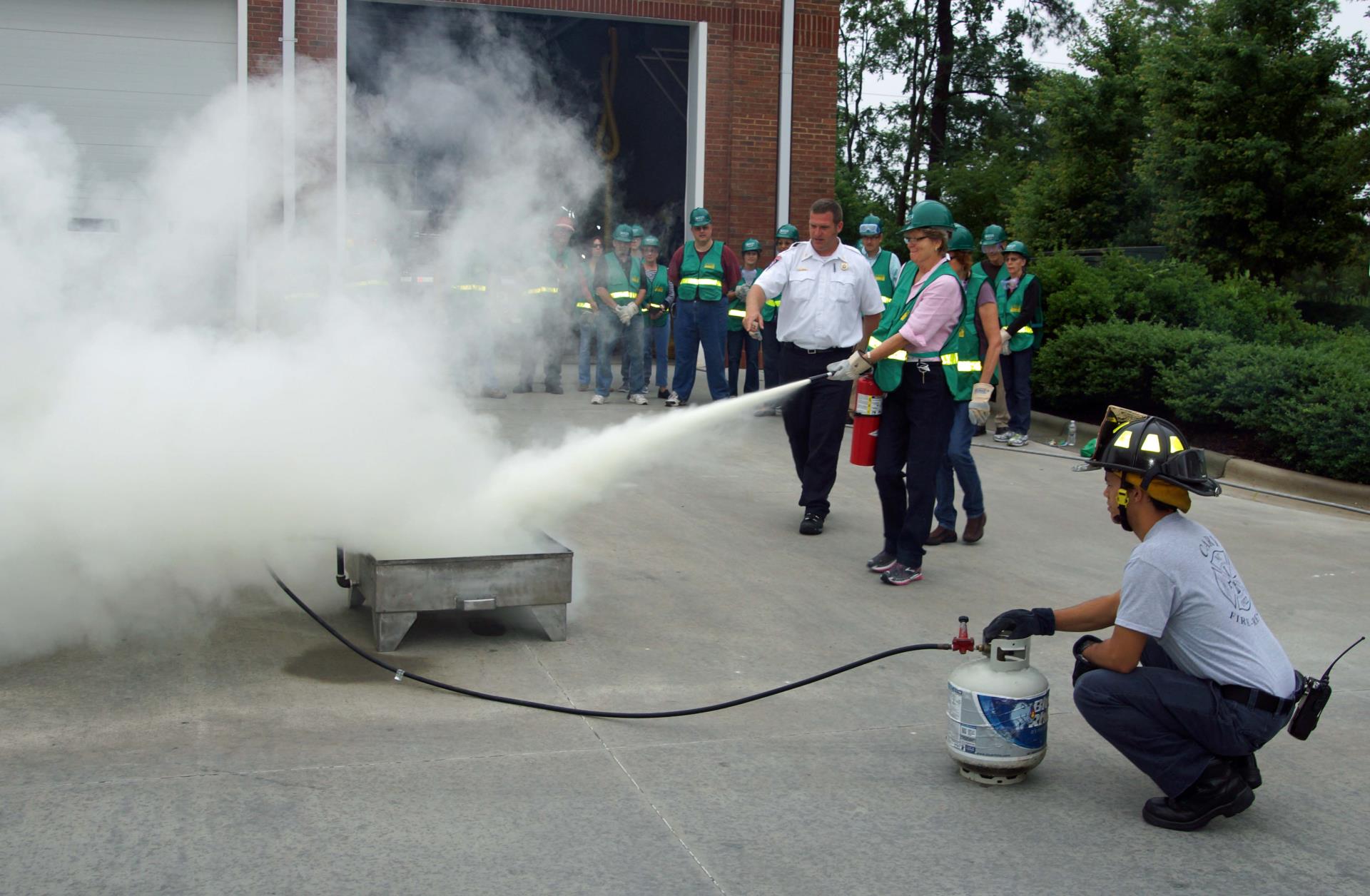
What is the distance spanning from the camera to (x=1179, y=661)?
12.1 feet

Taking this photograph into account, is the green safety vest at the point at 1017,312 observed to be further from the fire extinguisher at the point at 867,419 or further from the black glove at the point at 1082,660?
the black glove at the point at 1082,660

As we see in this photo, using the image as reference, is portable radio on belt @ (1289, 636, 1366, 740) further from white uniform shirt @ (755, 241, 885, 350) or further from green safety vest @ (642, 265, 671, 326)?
green safety vest @ (642, 265, 671, 326)

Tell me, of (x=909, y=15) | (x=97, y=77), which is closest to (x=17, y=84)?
(x=97, y=77)

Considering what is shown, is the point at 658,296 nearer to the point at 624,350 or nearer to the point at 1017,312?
the point at 624,350

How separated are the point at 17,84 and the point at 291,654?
1042 centimetres

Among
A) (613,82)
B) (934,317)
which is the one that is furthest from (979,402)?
(613,82)

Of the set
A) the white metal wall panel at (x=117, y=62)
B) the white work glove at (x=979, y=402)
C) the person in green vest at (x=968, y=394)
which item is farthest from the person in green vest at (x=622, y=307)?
the white work glove at (x=979, y=402)

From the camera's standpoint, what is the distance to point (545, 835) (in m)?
3.45

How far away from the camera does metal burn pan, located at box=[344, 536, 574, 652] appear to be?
15.8 feet

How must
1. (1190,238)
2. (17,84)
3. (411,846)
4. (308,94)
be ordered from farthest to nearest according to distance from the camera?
(1190,238) → (17,84) → (308,94) → (411,846)

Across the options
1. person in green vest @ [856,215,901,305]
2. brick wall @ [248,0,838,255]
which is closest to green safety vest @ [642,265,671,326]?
person in green vest @ [856,215,901,305]

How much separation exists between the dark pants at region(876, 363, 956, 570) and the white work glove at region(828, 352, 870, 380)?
21 centimetres

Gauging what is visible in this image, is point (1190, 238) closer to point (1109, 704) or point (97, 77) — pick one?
point (97, 77)

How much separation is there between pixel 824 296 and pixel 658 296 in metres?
5.77
